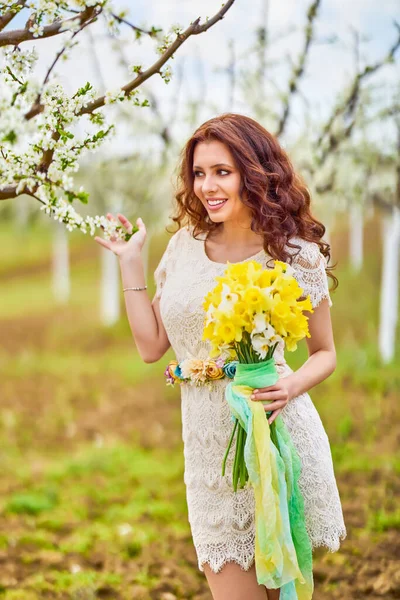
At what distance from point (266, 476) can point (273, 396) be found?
0.87 ft

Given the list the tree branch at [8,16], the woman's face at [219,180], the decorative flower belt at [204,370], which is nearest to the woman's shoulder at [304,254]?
the woman's face at [219,180]

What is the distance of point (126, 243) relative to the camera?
2.96 m

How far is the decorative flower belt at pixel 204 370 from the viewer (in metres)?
2.67

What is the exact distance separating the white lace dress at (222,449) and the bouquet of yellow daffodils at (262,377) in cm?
19

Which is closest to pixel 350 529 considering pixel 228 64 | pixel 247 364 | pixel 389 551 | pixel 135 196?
pixel 389 551

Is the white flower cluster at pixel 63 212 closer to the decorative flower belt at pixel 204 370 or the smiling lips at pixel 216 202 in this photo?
the smiling lips at pixel 216 202

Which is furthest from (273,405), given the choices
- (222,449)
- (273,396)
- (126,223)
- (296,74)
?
(296,74)

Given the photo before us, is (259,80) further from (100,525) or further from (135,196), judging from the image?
(135,196)

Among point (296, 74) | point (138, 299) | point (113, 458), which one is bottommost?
point (113, 458)

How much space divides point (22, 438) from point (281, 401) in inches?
267

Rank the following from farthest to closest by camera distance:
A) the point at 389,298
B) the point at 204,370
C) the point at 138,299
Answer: the point at 389,298 → the point at 138,299 → the point at 204,370

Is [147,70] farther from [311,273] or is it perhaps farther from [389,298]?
[389,298]

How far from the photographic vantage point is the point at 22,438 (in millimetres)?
8703

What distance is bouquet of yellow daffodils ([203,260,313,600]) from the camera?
7.68 ft
